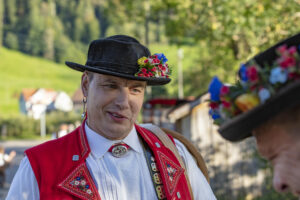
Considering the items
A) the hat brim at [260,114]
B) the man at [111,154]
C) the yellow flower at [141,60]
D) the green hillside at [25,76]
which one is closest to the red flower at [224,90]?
the hat brim at [260,114]

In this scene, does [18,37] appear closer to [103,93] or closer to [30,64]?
[30,64]

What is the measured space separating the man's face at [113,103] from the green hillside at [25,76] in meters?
77.7

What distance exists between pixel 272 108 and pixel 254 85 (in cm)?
10

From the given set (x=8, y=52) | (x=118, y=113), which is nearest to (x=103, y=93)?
(x=118, y=113)

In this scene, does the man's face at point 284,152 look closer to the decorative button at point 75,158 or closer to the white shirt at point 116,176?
the white shirt at point 116,176

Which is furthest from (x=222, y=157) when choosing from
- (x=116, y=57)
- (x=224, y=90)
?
(x=224, y=90)

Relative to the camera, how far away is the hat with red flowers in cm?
145

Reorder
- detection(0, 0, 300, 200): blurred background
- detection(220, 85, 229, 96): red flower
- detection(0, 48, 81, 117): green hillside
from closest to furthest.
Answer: detection(220, 85, 229, 96): red flower, detection(0, 0, 300, 200): blurred background, detection(0, 48, 81, 117): green hillside

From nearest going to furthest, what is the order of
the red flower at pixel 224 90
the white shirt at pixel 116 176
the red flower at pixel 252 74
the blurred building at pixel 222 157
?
the red flower at pixel 252 74
the red flower at pixel 224 90
the white shirt at pixel 116 176
the blurred building at pixel 222 157

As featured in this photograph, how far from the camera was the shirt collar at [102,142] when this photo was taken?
2.89m

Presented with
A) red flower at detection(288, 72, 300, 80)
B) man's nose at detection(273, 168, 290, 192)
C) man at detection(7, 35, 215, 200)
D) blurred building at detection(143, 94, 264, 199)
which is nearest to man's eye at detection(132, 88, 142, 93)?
man at detection(7, 35, 215, 200)

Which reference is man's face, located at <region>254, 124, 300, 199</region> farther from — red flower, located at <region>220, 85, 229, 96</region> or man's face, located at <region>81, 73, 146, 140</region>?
man's face, located at <region>81, 73, 146, 140</region>

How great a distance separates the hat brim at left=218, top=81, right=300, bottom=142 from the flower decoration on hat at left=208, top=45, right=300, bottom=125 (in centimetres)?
2

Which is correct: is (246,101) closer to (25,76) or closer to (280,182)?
(280,182)
